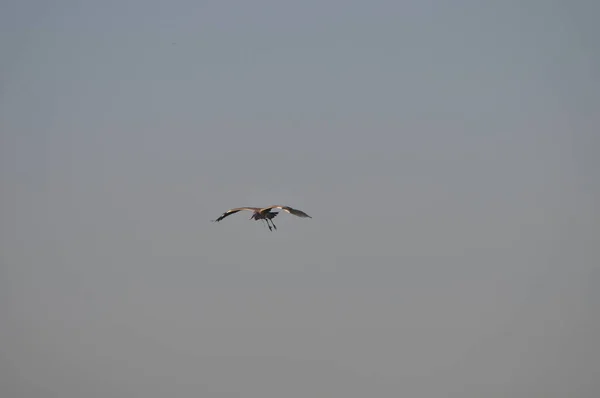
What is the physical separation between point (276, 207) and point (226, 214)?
22.1ft

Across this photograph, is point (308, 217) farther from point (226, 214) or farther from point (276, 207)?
point (226, 214)

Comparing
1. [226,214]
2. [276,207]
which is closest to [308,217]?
[276,207]

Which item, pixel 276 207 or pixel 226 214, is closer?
pixel 276 207

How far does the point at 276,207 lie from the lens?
286 feet

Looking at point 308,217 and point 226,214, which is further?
point 226,214

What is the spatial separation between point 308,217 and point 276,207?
385cm

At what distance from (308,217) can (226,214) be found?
34.6 ft

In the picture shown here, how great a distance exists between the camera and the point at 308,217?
83812 mm

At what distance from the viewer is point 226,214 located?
93000 millimetres
